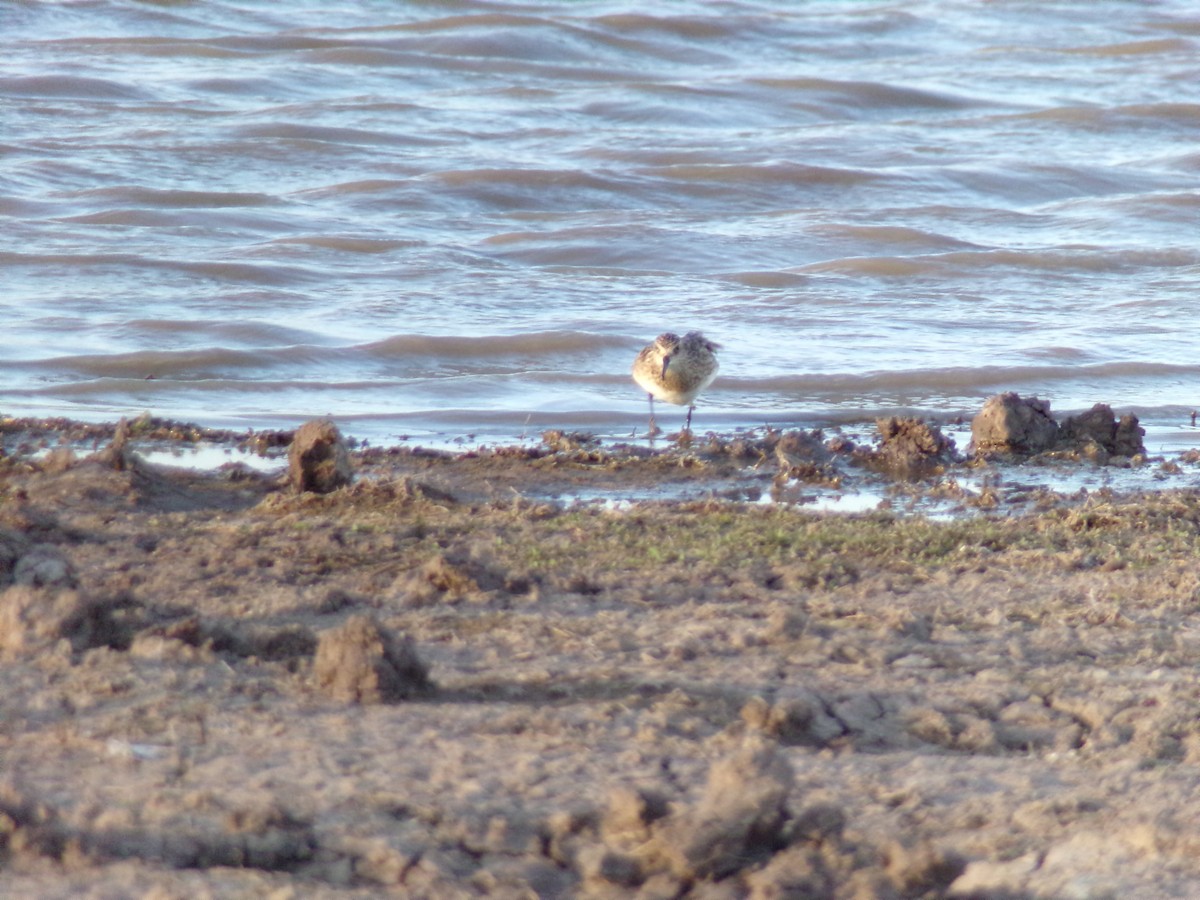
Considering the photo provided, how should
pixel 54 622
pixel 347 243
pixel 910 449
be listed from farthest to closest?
pixel 347 243
pixel 910 449
pixel 54 622

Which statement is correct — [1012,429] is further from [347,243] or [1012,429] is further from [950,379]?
[347,243]

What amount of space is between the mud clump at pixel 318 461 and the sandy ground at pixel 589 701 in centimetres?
24

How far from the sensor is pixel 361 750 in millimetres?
3100

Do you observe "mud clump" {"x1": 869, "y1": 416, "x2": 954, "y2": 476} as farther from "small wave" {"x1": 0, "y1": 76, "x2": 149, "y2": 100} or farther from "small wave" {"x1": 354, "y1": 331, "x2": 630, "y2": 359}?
"small wave" {"x1": 0, "y1": 76, "x2": 149, "y2": 100}

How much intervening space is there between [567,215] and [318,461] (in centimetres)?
790

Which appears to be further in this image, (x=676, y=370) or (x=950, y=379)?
(x=950, y=379)

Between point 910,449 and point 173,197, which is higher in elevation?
point 173,197

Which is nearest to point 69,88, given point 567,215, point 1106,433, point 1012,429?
point 567,215

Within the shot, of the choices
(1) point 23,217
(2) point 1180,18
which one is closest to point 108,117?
(1) point 23,217

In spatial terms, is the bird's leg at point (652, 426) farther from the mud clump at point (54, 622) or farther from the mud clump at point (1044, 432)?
the mud clump at point (54, 622)

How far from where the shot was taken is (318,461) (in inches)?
219

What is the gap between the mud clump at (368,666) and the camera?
3.34 metres

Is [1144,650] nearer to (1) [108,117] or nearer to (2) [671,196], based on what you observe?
(2) [671,196]

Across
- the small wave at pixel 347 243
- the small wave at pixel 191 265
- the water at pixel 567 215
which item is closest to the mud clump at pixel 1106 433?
the water at pixel 567 215
